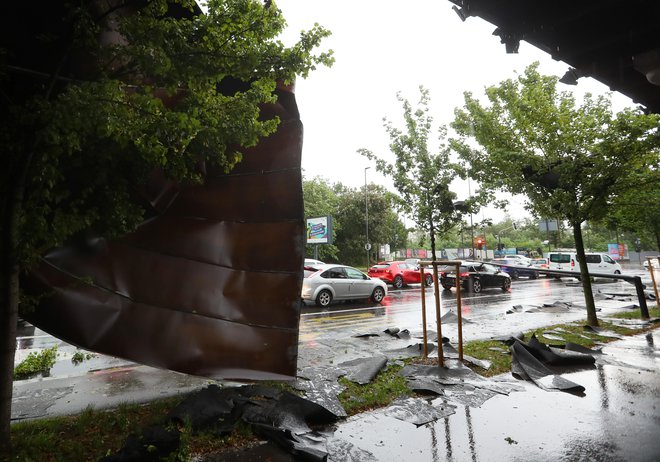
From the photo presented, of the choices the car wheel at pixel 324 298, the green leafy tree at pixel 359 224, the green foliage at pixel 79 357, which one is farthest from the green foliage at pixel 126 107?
the green leafy tree at pixel 359 224

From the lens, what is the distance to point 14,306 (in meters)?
3.19

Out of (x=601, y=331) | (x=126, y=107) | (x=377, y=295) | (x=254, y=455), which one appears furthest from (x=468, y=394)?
(x=377, y=295)

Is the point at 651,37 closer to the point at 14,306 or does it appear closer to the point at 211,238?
the point at 211,238

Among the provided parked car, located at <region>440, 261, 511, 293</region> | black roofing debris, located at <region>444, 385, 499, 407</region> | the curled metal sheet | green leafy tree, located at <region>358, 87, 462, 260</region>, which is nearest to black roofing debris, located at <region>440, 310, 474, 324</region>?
green leafy tree, located at <region>358, 87, 462, 260</region>

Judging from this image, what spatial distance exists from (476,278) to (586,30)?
17869mm

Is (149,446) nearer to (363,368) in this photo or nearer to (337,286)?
(363,368)

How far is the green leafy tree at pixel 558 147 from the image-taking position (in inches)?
302

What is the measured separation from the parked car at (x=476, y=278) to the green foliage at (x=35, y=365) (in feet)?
56.9

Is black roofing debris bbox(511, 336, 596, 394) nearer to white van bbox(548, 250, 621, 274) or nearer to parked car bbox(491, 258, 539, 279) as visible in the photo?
parked car bbox(491, 258, 539, 279)

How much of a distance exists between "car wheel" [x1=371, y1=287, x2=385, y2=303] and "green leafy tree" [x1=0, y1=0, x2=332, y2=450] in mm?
13469

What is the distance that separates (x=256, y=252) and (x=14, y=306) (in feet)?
7.70

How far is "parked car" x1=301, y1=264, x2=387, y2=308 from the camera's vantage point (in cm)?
1438

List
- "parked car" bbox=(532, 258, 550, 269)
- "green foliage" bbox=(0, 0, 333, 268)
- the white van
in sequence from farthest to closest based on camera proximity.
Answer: "parked car" bbox=(532, 258, 550, 269) → the white van → "green foliage" bbox=(0, 0, 333, 268)

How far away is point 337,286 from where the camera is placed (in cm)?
1494
